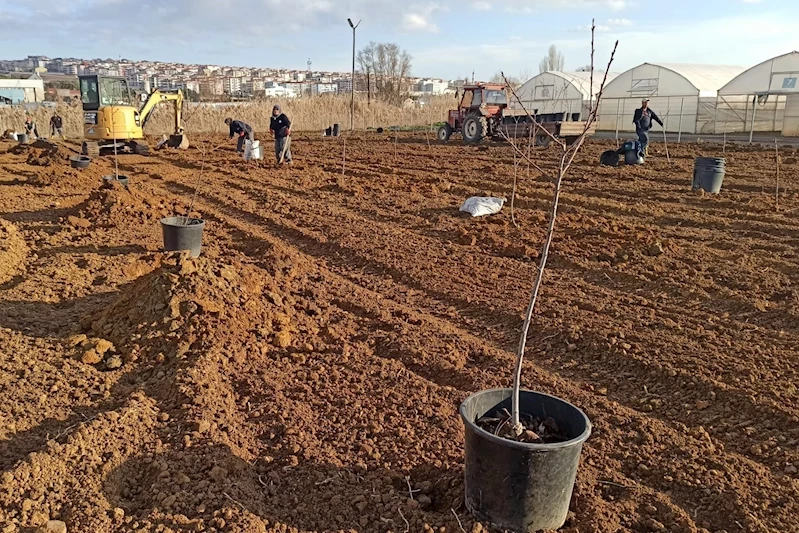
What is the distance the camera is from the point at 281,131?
14133 millimetres

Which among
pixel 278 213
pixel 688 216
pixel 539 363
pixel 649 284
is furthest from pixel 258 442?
pixel 688 216

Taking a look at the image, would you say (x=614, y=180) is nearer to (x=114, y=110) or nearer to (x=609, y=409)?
(x=609, y=409)

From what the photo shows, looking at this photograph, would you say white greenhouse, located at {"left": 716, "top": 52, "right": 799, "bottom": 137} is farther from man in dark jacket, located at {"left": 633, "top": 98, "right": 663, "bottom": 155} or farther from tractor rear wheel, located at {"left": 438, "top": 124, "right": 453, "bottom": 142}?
tractor rear wheel, located at {"left": 438, "top": 124, "right": 453, "bottom": 142}

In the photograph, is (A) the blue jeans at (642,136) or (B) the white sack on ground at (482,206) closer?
(B) the white sack on ground at (482,206)

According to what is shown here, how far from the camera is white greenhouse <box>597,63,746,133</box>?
26.8 m

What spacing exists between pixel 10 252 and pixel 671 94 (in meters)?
27.9

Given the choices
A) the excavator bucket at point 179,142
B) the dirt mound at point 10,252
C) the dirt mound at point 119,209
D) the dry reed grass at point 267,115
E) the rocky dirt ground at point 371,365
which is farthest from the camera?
the dry reed grass at point 267,115

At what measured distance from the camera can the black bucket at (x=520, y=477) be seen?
253 centimetres

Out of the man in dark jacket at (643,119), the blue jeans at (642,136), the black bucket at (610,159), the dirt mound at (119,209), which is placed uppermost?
the man in dark jacket at (643,119)

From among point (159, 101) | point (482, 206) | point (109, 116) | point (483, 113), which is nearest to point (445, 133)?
point (483, 113)

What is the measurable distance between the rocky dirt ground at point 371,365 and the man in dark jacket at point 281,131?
A: 5.52 metres

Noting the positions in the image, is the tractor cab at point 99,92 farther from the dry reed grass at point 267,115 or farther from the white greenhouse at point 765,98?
the white greenhouse at point 765,98

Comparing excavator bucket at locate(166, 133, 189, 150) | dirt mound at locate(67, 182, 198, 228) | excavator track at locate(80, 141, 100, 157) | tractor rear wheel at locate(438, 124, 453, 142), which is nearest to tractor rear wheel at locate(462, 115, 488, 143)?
tractor rear wheel at locate(438, 124, 453, 142)

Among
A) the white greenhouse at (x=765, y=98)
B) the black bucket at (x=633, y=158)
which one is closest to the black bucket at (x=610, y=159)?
the black bucket at (x=633, y=158)
